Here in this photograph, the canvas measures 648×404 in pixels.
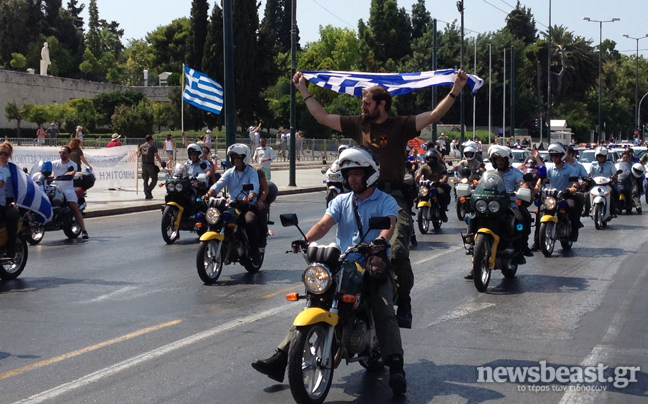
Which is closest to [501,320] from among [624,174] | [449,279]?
[449,279]

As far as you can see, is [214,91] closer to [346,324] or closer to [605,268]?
[605,268]

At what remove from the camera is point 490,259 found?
10.6 metres

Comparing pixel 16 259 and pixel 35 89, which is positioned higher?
pixel 35 89

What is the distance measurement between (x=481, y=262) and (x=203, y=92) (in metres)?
15.5

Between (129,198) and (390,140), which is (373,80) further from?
(129,198)

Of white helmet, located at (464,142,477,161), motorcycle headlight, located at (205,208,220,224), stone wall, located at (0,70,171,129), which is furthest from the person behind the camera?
stone wall, located at (0,70,171,129)

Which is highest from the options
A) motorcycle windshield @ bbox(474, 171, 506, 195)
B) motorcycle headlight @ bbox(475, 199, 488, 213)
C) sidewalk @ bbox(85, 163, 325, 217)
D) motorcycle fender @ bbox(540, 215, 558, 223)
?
motorcycle windshield @ bbox(474, 171, 506, 195)

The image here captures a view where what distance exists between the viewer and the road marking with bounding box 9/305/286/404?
242 inches

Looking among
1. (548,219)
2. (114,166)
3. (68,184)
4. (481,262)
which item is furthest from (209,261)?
(114,166)

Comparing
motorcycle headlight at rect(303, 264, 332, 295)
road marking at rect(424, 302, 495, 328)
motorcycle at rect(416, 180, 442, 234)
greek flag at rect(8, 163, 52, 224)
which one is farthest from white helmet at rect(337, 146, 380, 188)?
motorcycle at rect(416, 180, 442, 234)

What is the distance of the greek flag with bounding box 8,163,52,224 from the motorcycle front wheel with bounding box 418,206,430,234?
7100 mm

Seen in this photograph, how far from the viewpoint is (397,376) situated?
599cm

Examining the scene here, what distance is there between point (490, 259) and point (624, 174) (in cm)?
1218

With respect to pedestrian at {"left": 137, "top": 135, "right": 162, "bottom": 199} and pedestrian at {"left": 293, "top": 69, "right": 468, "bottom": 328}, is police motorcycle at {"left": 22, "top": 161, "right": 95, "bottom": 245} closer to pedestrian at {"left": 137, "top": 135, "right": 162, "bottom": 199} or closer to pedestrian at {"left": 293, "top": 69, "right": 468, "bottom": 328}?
pedestrian at {"left": 137, "top": 135, "right": 162, "bottom": 199}
